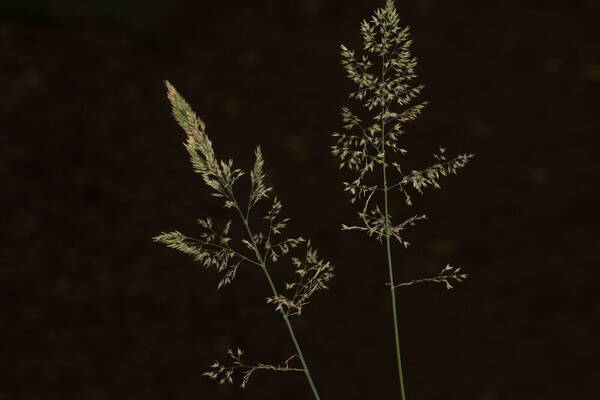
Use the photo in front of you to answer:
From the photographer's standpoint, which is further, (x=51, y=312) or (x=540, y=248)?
(x=540, y=248)

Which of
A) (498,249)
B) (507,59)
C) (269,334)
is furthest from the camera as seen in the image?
(507,59)

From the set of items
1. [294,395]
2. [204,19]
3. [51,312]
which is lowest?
[294,395]

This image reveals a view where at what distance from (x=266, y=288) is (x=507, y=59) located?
350cm

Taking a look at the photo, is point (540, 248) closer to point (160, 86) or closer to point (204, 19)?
point (160, 86)

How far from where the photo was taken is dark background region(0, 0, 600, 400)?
4344mm

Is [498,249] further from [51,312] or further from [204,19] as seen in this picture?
[204,19]

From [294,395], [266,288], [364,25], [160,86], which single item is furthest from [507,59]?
[364,25]

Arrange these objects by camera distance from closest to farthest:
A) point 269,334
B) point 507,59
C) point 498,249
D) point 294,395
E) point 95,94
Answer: point 294,395
point 269,334
point 498,249
point 95,94
point 507,59

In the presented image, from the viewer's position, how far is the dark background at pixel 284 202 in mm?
4344

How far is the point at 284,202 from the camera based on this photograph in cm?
533

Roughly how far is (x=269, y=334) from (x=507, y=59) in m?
3.78

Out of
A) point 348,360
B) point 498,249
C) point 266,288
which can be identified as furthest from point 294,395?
point 498,249

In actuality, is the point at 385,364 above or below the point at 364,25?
below

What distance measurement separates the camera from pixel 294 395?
4.16 m
